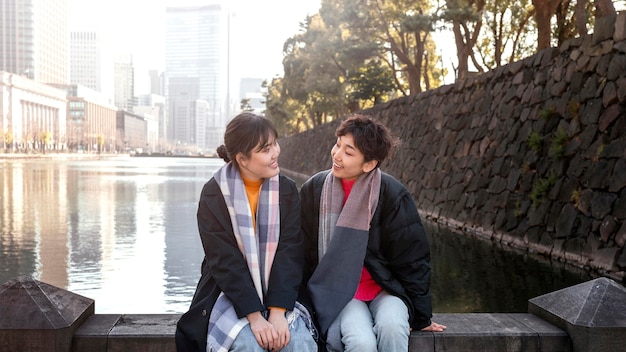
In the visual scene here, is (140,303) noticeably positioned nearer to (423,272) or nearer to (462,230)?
(423,272)

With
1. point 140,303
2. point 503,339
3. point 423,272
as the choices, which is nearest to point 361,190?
point 423,272

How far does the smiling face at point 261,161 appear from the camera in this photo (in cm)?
240

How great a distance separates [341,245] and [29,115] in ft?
302

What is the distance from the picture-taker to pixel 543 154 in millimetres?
8578

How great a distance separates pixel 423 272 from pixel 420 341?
29 centimetres

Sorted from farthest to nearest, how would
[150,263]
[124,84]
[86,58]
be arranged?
[124,84] → [86,58] → [150,263]

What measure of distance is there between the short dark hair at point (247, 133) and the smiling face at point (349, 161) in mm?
311

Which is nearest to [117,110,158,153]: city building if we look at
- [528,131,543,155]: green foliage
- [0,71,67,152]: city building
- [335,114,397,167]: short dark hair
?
[0,71,67,152]: city building

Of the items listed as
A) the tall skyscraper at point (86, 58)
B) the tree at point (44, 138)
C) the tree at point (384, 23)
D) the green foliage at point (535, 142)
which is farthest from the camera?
the tall skyscraper at point (86, 58)

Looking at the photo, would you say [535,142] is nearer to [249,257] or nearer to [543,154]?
[543,154]

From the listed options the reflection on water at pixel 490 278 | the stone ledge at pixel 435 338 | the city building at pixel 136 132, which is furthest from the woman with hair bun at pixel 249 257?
the city building at pixel 136 132

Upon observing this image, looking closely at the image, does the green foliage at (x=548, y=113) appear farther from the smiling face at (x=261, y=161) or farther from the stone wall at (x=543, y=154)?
the smiling face at (x=261, y=161)

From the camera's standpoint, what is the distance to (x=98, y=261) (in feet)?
24.6

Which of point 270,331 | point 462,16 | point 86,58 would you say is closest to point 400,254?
point 270,331
